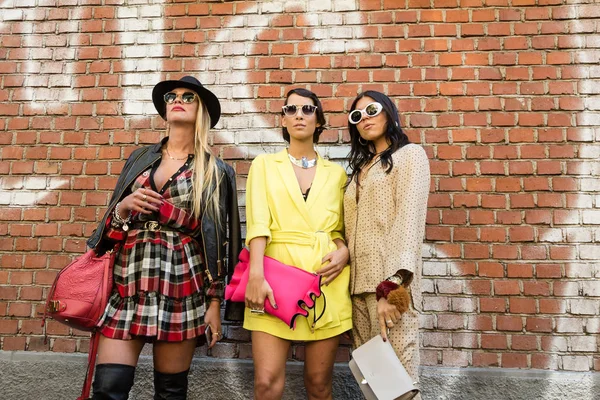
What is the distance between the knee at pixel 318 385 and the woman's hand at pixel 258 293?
1.49ft

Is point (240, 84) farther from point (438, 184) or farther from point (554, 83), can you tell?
point (554, 83)

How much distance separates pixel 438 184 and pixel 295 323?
1.56m

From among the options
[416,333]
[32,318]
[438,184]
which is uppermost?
[438,184]

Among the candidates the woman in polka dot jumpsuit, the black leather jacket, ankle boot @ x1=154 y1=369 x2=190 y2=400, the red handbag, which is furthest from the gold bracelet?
the red handbag

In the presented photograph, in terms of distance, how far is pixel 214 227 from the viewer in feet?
9.27

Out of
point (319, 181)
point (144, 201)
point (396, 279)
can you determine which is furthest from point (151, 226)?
point (396, 279)

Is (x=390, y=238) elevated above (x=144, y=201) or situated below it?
below

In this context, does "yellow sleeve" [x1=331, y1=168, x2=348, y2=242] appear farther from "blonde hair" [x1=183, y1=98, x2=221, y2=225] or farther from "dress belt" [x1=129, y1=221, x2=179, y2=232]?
"dress belt" [x1=129, y1=221, x2=179, y2=232]

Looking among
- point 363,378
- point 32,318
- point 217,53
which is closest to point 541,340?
point 363,378

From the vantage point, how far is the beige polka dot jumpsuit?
2512mm

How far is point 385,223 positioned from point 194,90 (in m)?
1.37

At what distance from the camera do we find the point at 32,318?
3668 mm

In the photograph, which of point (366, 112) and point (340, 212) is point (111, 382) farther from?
point (366, 112)

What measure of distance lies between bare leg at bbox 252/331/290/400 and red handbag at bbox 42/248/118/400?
823mm
